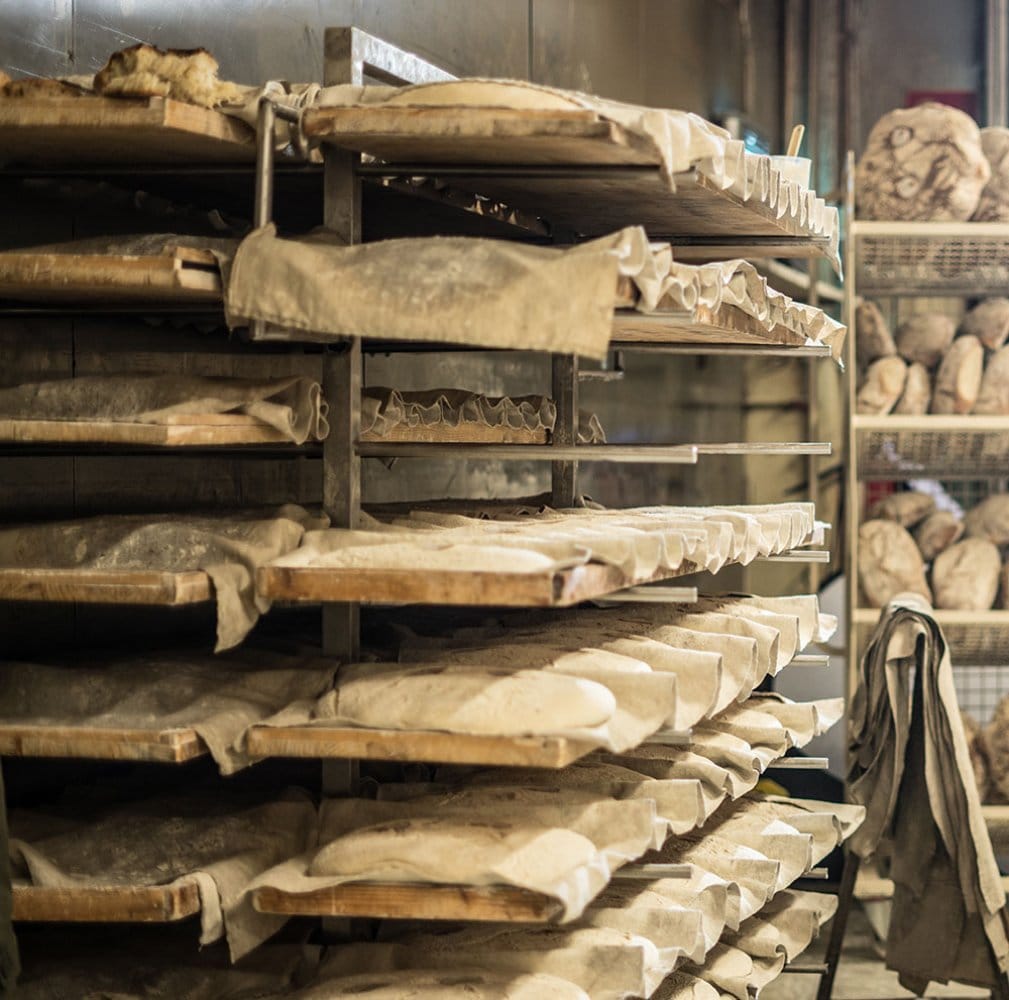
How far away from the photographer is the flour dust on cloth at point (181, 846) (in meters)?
2.83

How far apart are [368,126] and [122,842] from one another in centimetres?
138

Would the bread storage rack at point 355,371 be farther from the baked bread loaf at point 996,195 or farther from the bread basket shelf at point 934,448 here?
the baked bread loaf at point 996,195

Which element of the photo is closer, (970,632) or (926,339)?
(970,632)

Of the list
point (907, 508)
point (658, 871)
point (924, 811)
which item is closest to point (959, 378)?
point (907, 508)

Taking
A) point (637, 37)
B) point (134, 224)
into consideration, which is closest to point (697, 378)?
point (637, 37)

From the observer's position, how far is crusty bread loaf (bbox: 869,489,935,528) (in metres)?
6.75

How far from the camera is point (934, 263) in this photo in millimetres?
6605

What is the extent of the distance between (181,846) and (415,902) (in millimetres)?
530

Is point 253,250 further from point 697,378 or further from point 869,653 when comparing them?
point 697,378

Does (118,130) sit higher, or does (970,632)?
(118,130)

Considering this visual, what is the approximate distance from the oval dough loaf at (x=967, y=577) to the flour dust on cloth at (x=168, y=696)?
3916 millimetres

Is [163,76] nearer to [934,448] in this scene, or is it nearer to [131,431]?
[131,431]

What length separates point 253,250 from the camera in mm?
2863

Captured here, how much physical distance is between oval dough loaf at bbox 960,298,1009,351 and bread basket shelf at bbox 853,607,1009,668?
3.65 feet
